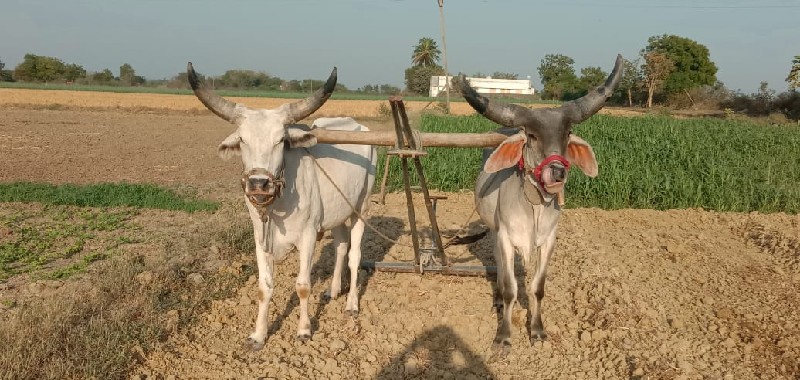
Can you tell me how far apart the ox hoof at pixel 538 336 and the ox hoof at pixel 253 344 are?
7.96ft

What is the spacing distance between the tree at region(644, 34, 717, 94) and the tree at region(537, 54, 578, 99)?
1222 centimetres

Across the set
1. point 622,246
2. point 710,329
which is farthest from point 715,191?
point 710,329

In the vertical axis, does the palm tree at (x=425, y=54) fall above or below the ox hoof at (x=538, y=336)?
above

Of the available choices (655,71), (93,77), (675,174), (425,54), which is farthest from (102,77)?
(675,174)

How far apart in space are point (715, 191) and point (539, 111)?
772 cm

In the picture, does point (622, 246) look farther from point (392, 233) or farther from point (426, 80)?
point (426, 80)

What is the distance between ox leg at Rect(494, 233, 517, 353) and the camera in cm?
512

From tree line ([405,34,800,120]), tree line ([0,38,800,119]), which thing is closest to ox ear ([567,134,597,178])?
tree line ([0,38,800,119])

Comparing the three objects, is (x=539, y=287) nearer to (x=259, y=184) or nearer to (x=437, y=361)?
(x=437, y=361)

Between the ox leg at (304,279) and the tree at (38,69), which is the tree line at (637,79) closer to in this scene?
the tree at (38,69)

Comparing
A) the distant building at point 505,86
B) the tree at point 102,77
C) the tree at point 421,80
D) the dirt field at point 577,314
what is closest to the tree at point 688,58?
the distant building at point 505,86

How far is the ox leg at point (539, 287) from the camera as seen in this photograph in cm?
517

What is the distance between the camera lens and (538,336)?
208 inches

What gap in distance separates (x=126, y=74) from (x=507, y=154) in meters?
115
